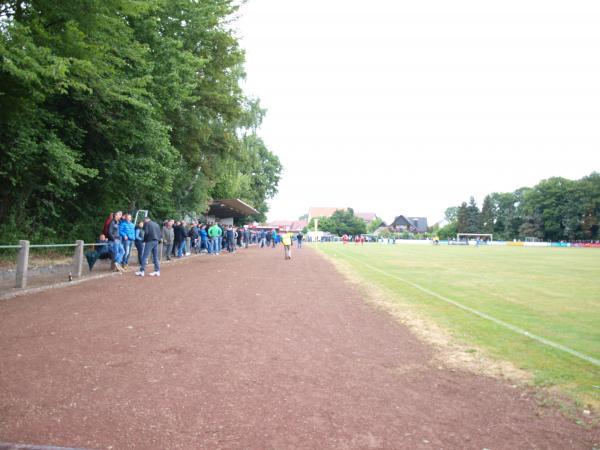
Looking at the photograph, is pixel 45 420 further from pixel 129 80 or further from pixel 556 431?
pixel 129 80

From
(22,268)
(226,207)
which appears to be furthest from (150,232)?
(226,207)

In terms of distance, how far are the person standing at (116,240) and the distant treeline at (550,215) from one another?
4282 inches

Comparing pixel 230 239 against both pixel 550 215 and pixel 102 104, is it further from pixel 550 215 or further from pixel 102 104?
pixel 550 215

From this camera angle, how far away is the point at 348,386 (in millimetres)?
4551

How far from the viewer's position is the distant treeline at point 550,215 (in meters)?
99.8

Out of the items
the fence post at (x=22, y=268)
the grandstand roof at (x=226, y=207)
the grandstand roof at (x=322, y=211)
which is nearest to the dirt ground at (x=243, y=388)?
the fence post at (x=22, y=268)

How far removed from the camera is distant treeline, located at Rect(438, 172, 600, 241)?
99.8 meters

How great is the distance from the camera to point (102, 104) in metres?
14.7

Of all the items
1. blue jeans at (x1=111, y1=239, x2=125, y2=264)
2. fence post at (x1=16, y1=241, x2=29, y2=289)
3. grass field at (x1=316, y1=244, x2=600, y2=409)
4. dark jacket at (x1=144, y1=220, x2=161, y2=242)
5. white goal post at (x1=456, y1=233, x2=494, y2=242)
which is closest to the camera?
grass field at (x1=316, y1=244, x2=600, y2=409)

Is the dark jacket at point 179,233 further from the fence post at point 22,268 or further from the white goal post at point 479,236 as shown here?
the white goal post at point 479,236

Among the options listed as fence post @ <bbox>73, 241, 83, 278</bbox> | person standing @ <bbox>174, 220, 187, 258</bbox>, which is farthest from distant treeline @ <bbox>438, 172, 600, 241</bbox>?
fence post @ <bbox>73, 241, 83, 278</bbox>

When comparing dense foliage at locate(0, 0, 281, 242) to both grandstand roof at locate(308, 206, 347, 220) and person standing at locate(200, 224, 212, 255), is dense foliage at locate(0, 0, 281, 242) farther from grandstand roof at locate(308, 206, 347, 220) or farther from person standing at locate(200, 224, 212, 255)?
grandstand roof at locate(308, 206, 347, 220)

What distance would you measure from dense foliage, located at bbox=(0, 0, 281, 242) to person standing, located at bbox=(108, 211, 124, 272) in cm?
151

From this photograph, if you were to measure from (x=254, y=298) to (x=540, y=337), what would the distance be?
229 inches
